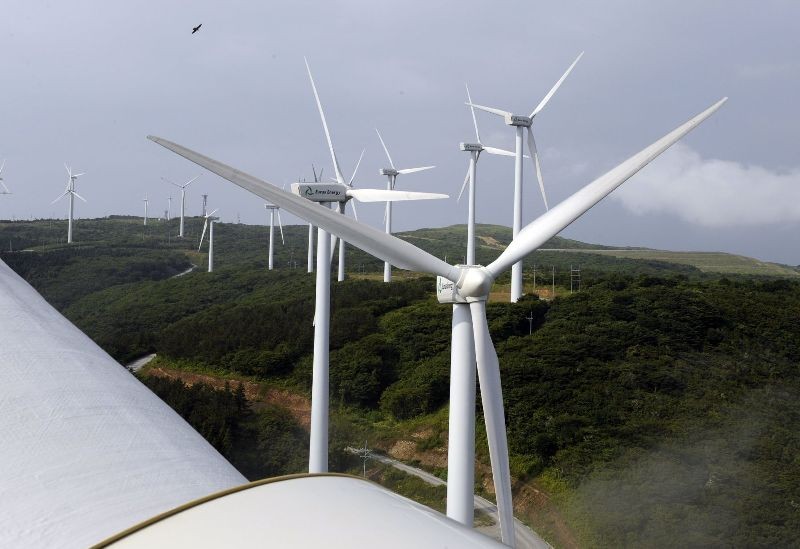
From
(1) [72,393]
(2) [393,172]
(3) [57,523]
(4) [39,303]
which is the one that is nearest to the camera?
(3) [57,523]

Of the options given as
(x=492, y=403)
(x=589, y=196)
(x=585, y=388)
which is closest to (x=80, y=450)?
(x=492, y=403)

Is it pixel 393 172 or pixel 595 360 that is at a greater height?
pixel 393 172

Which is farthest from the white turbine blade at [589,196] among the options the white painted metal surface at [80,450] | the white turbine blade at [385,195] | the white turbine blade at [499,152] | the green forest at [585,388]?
the white turbine blade at [499,152]

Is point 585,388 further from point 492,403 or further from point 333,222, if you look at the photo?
point 333,222

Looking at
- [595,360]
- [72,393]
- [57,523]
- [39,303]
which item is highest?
[39,303]

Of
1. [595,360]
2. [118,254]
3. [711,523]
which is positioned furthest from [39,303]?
[118,254]

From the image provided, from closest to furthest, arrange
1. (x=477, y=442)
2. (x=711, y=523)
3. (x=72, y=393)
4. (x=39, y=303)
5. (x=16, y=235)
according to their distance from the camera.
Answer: (x=72, y=393)
(x=39, y=303)
(x=711, y=523)
(x=477, y=442)
(x=16, y=235)

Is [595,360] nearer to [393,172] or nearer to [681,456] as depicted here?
[681,456]
